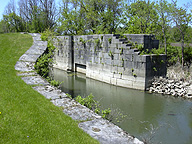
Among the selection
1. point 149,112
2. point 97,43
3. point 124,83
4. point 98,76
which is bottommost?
point 149,112

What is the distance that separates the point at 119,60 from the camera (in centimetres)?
1208

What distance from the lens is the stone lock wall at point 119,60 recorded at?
1087cm

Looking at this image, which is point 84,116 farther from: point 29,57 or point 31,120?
point 29,57

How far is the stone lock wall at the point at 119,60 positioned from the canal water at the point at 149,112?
64 centimetres

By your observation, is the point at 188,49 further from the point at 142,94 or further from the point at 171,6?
the point at 142,94

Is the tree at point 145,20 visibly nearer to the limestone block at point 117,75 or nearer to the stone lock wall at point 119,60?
the stone lock wall at point 119,60

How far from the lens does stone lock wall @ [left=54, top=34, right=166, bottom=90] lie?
1087cm

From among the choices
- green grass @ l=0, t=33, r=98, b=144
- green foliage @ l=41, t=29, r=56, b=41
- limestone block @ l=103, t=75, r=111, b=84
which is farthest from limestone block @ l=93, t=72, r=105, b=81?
green grass @ l=0, t=33, r=98, b=144

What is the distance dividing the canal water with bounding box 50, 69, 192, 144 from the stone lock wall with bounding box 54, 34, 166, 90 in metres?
0.64

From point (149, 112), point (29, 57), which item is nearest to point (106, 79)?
point (149, 112)

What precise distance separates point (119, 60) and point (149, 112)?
469 centimetres

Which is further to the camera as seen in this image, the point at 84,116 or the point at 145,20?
the point at 145,20

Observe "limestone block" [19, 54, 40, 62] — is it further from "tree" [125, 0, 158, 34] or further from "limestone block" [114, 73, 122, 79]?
"tree" [125, 0, 158, 34]

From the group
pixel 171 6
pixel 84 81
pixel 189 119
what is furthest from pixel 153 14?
pixel 189 119
